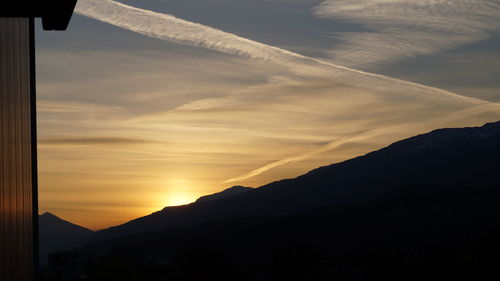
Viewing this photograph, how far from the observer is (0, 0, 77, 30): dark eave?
21.4 feet

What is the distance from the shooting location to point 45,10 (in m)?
6.76

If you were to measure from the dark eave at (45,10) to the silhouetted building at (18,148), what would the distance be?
3cm

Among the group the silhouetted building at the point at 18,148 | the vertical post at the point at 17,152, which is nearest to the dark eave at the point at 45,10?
the silhouetted building at the point at 18,148

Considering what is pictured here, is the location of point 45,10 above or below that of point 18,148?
above

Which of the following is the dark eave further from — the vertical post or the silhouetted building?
the vertical post

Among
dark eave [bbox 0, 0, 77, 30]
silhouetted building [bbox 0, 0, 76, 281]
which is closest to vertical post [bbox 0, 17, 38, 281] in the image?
silhouetted building [bbox 0, 0, 76, 281]

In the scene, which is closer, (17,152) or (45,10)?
(45,10)

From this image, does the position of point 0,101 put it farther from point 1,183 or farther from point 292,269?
point 292,269

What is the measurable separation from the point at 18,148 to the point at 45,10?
1.83m

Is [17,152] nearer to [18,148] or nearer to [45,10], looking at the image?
[18,148]

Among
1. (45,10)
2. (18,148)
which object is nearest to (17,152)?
(18,148)

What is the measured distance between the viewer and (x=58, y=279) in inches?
3666

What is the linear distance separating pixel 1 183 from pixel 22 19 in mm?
1675

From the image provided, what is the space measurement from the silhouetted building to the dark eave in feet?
0.10
